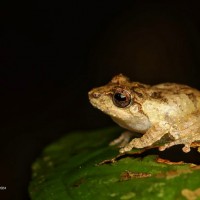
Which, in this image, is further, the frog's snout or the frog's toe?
the frog's snout

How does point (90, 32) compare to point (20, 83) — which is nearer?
point (20, 83)

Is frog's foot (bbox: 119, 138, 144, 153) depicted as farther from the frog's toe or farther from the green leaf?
the frog's toe

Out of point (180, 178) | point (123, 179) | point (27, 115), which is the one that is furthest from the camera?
point (27, 115)

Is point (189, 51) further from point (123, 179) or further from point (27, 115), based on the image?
point (123, 179)

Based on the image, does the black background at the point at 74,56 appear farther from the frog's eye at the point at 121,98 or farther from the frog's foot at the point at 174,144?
the frog's foot at the point at 174,144

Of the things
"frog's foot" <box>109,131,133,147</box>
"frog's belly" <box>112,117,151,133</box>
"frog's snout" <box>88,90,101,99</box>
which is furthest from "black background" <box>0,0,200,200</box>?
"frog's belly" <box>112,117,151,133</box>

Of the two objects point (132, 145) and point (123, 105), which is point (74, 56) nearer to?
point (123, 105)

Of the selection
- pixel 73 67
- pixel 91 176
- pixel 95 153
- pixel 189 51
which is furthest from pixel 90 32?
pixel 91 176
